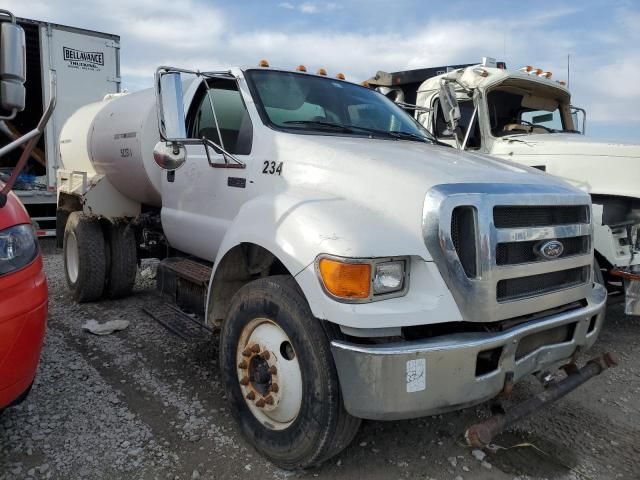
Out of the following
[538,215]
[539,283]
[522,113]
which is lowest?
[539,283]

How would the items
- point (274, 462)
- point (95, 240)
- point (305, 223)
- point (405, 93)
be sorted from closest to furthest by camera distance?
1. point (305, 223)
2. point (274, 462)
3. point (95, 240)
4. point (405, 93)

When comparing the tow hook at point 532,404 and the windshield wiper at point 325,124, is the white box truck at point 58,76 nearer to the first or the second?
the windshield wiper at point 325,124

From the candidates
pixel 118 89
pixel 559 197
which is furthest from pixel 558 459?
pixel 118 89

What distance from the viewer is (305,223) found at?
257 cm

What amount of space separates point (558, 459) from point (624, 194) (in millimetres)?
3032

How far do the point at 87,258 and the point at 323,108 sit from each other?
3407mm

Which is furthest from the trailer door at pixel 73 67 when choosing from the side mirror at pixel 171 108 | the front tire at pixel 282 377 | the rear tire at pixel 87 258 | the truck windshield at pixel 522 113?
the front tire at pixel 282 377

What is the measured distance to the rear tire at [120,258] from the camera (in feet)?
19.4

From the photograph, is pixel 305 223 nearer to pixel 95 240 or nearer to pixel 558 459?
pixel 558 459

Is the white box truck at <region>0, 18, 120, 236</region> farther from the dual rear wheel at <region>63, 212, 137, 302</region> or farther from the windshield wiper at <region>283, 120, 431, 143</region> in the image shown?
the windshield wiper at <region>283, 120, 431, 143</region>

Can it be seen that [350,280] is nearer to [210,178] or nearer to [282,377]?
[282,377]

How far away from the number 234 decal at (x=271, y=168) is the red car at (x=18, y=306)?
4.40ft

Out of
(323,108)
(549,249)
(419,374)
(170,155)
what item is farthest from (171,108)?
(549,249)

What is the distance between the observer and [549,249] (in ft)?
8.89
